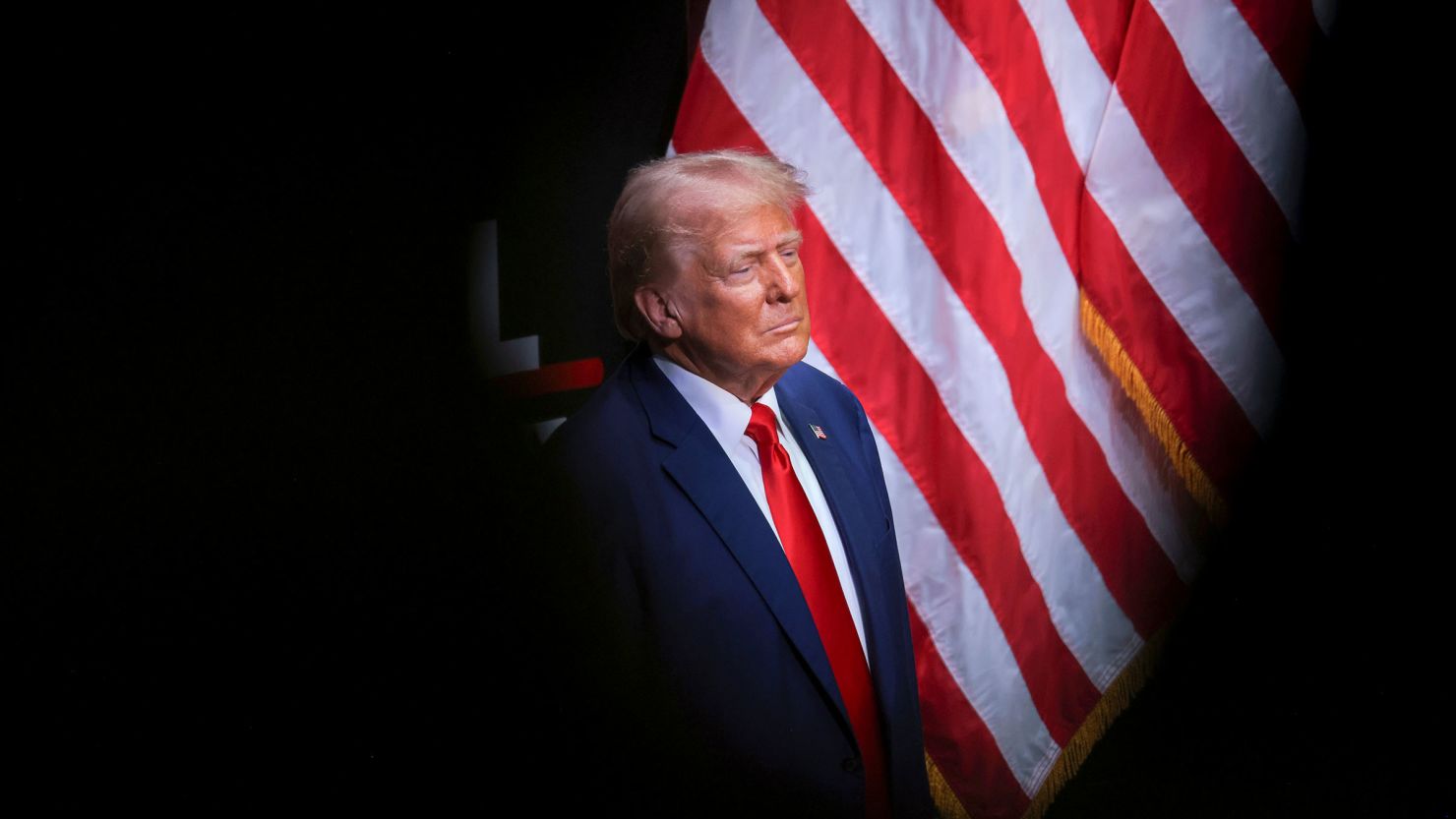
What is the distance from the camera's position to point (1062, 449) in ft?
4.84

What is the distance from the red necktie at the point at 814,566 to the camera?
101cm

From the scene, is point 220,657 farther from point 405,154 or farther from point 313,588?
point 405,154

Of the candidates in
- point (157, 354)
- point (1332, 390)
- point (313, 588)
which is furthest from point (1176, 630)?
point (157, 354)

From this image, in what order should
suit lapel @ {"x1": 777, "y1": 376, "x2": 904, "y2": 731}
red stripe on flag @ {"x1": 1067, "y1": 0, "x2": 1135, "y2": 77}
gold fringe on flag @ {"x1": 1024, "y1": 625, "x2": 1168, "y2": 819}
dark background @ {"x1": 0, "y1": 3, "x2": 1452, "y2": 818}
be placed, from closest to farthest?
dark background @ {"x1": 0, "y1": 3, "x2": 1452, "y2": 818}
suit lapel @ {"x1": 777, "y1": 376, "x2": 904, "y2": 731}
red stripe on flag @ {"x1": 1067, "y1": 0, "x2": 1135, "y2": 77}
gold fringe on flag @ {"x1": 1024, "y1": 625, "x2": 1168, "y2": 819}

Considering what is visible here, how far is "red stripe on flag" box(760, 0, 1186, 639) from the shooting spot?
131 centimetres

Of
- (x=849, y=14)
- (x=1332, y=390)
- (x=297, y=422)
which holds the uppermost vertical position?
(x=849, y=14)

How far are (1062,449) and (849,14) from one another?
0.64 m

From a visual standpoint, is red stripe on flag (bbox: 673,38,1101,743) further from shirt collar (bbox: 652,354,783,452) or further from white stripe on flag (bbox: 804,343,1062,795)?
shirt collar (bbox: 652,354,783,452)

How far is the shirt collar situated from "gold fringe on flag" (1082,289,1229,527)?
0.68 meters

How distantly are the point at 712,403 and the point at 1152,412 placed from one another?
802 millimetres

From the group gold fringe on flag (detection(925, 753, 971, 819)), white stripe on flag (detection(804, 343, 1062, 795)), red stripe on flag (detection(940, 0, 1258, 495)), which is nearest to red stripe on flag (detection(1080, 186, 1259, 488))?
red stripe on flag (detection(940, 0, 1258, 495))

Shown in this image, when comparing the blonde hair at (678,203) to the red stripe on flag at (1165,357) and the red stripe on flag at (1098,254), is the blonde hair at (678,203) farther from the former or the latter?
the red stripe on flag at (1165,357)

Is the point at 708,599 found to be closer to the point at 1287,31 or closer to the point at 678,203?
the point at 678,203

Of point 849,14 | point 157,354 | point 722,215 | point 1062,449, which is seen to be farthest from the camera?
point 1062,449
